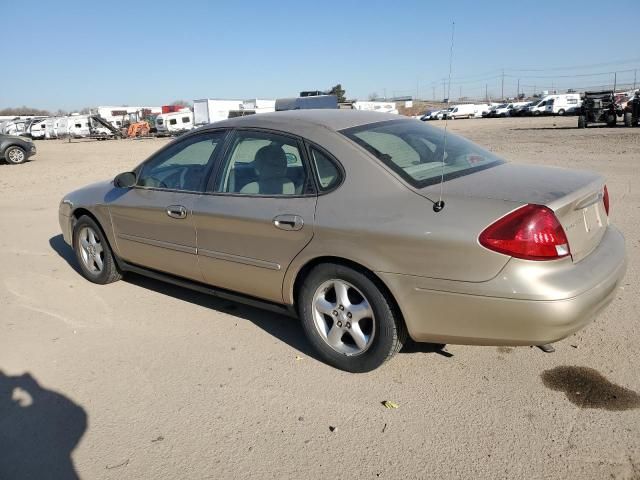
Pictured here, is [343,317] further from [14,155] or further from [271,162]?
[14,155]

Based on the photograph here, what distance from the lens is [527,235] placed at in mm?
2582

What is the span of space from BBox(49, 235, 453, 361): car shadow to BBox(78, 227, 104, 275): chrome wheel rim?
1.05 ft

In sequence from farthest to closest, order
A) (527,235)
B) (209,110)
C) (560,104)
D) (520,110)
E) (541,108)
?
(520,110) < (541,108) < (560,104) < (209,110) < (527,235)

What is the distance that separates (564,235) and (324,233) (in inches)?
51.5

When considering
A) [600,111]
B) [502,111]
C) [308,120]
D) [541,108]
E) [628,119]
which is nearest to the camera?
[308,120]

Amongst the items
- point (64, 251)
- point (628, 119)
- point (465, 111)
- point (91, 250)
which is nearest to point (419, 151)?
point (91, 250)

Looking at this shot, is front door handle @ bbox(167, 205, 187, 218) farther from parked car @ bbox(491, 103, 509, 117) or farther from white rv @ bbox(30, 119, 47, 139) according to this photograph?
parked car @ bbox(491, 103, 509, 117)

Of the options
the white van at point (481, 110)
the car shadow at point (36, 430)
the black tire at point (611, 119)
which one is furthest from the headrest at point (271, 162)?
the white van at point (481, 110)

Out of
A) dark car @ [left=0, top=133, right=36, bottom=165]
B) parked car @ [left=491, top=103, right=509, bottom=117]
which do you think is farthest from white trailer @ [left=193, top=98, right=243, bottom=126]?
parked car @ [left=491, top=103, right=509, bottom=117]

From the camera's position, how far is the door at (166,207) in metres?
3.97

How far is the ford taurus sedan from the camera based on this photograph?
2.64m

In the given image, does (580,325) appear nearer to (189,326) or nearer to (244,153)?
(244,153)

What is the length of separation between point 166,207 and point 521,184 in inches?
103

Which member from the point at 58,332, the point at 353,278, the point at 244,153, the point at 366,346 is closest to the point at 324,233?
the point at 353,278
